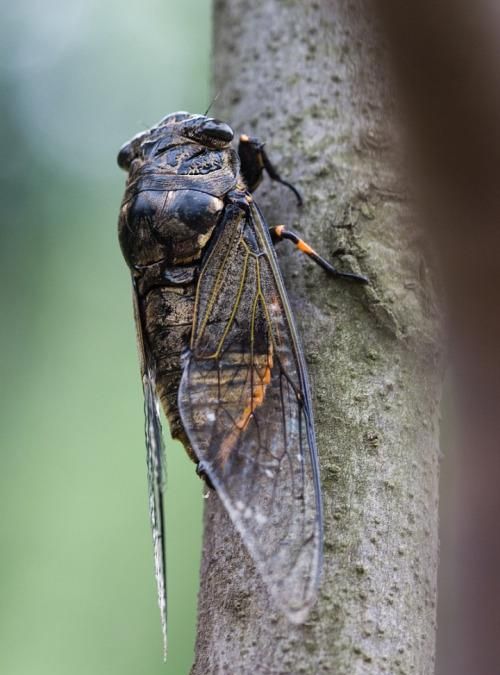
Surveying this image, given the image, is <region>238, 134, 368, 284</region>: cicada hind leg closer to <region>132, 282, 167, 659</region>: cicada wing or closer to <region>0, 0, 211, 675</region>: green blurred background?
<region>132, 282, 167, 659</region>: cicada wing

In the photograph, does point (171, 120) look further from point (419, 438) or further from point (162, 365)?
point (419, 438)

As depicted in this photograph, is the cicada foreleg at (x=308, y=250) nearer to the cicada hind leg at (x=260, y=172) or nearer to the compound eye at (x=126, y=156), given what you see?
Answer: the cicada hind leg at (x=260, y=172)

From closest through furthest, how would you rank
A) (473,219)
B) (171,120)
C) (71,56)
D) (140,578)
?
(473,219) < (171,120) < (140,578) < (71,56)

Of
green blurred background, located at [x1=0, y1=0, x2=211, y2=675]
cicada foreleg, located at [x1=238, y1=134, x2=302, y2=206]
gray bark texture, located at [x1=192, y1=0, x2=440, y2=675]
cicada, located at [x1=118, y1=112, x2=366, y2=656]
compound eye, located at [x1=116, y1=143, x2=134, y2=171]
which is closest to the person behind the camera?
gray bark texture, located at [x1=192, y1=0, x2=440, y2=675]

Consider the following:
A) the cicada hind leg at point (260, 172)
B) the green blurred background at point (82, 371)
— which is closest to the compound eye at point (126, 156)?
the cicada hind leg at point (260, 172)

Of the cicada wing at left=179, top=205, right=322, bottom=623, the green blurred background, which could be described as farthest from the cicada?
the green blurred background

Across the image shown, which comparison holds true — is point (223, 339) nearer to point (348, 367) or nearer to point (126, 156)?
point (348, 367)

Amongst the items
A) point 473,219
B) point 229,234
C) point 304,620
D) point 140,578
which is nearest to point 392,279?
point 229,234
